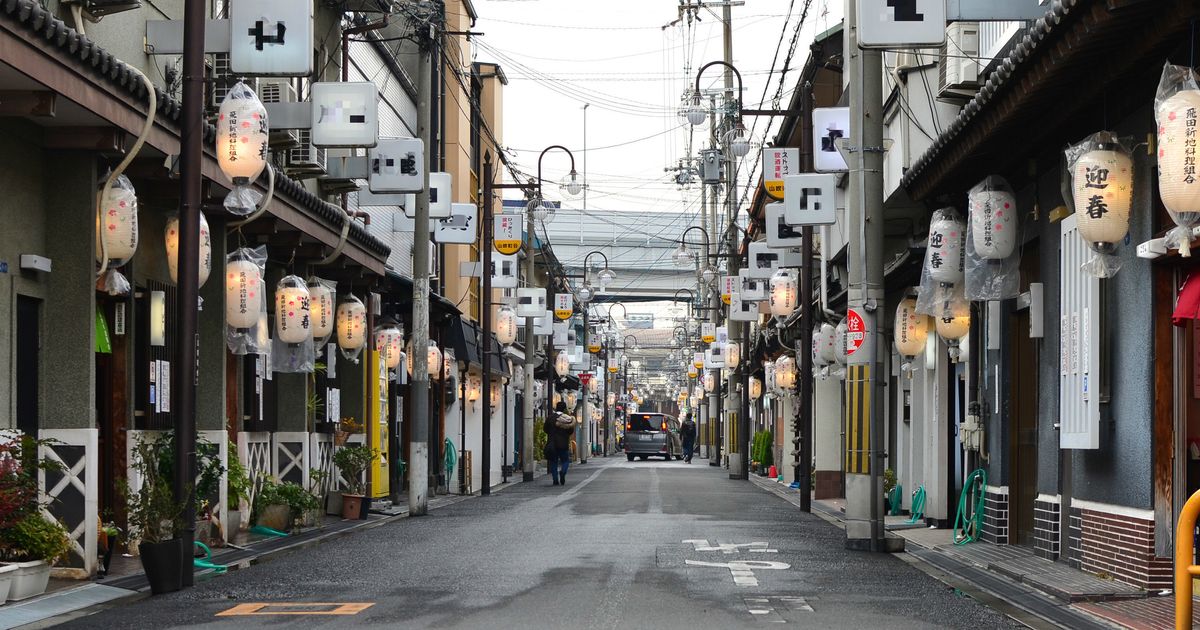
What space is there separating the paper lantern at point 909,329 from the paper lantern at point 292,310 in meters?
8.73

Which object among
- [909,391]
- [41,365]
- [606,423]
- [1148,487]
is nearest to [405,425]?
[909,391]

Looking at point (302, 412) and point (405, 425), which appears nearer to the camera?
point (302, 412)

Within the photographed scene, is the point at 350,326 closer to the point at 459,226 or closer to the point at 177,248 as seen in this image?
the point at 459,226

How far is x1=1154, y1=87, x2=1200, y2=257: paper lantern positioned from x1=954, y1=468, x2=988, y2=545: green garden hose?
365 inches

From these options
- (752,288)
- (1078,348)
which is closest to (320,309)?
(1078,348)

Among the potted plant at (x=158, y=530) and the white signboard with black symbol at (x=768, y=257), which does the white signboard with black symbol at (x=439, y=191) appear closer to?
the white signboard with black symbol at (x=768, y=257)

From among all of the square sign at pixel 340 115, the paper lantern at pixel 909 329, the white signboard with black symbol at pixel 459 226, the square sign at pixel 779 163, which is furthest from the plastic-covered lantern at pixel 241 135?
the square sign at pixel 779 163

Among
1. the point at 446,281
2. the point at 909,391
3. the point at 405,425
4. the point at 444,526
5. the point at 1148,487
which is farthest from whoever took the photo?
the point at 446,281

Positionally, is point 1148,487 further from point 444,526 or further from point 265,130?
point 444,526

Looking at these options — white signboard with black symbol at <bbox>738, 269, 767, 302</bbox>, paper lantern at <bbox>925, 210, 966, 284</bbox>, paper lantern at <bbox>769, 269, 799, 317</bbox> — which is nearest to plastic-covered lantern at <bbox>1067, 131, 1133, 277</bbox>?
paper lantern at <bbox>925, 210, 966, 284</bbox>

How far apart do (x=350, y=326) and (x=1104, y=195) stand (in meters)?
14.7

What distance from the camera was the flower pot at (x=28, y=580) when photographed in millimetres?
11789

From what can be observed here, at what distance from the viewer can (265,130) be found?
15.7 meters

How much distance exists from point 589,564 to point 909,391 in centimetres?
1365
